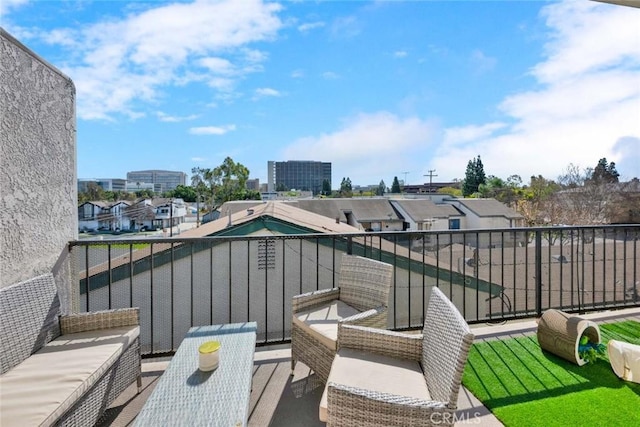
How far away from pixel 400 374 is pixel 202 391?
1.04 metres

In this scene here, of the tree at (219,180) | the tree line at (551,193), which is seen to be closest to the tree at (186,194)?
the tree line at (551,193)

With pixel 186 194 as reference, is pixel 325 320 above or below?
below

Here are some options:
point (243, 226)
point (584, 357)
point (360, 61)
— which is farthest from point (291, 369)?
point (360, 61)

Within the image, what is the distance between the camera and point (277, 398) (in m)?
2.26

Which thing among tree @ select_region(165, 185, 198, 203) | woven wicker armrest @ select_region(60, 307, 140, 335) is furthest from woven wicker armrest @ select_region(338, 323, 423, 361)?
tree @ select_region(165, 185, 198, 203)

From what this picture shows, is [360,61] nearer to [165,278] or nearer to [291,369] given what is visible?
[165,278]

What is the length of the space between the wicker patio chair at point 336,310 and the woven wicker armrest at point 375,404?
0.69 m

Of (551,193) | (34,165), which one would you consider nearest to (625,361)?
(34,165)

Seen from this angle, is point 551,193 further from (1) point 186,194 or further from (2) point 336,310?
(1) point 186,194

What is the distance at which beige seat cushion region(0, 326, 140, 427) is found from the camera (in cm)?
151

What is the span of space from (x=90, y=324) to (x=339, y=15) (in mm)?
6191

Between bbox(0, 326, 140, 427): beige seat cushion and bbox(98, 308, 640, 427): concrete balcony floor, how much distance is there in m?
0.39

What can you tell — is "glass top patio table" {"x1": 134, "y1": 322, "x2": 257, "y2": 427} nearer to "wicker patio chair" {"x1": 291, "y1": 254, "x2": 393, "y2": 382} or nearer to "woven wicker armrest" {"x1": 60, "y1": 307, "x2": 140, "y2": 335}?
"wicker patio chair" {"x1": 291, "y1": 254, "x2": 393, "y2": 382}

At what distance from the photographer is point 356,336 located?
2098 millimetres
